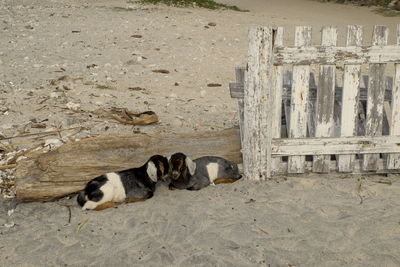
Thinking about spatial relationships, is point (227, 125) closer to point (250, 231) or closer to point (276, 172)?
point (276, 172)

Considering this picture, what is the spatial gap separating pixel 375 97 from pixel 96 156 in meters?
3.39

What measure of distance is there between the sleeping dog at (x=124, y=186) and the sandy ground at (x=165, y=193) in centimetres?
13

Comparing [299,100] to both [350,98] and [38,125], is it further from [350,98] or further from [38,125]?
[38,125]

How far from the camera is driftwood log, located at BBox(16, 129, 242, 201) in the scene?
16.9 ft

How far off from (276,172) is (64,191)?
2.50 m

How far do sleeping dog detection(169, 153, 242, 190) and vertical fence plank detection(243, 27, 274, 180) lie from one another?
0.22 m

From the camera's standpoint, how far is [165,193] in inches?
209

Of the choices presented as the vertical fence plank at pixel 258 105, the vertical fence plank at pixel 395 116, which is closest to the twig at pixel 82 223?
the vertical fence plank at pixel 258 105

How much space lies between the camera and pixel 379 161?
5566 mm

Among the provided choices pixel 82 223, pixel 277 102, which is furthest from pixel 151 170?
pixel 277 102

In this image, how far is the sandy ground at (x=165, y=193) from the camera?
417 cm

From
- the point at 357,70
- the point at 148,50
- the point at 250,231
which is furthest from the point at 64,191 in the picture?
the point at 148,50

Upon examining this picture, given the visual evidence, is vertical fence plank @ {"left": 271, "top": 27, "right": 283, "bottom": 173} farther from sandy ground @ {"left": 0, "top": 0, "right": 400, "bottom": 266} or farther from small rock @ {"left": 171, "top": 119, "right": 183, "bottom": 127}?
small rock @ {"left": 171, "top": 119, "right": 183, "bottom": 127}

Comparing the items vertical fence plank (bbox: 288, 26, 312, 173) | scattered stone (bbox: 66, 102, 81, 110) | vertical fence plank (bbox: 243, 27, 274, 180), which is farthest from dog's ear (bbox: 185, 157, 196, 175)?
scattered stone (bbox: 66, 102, 81, 110)
